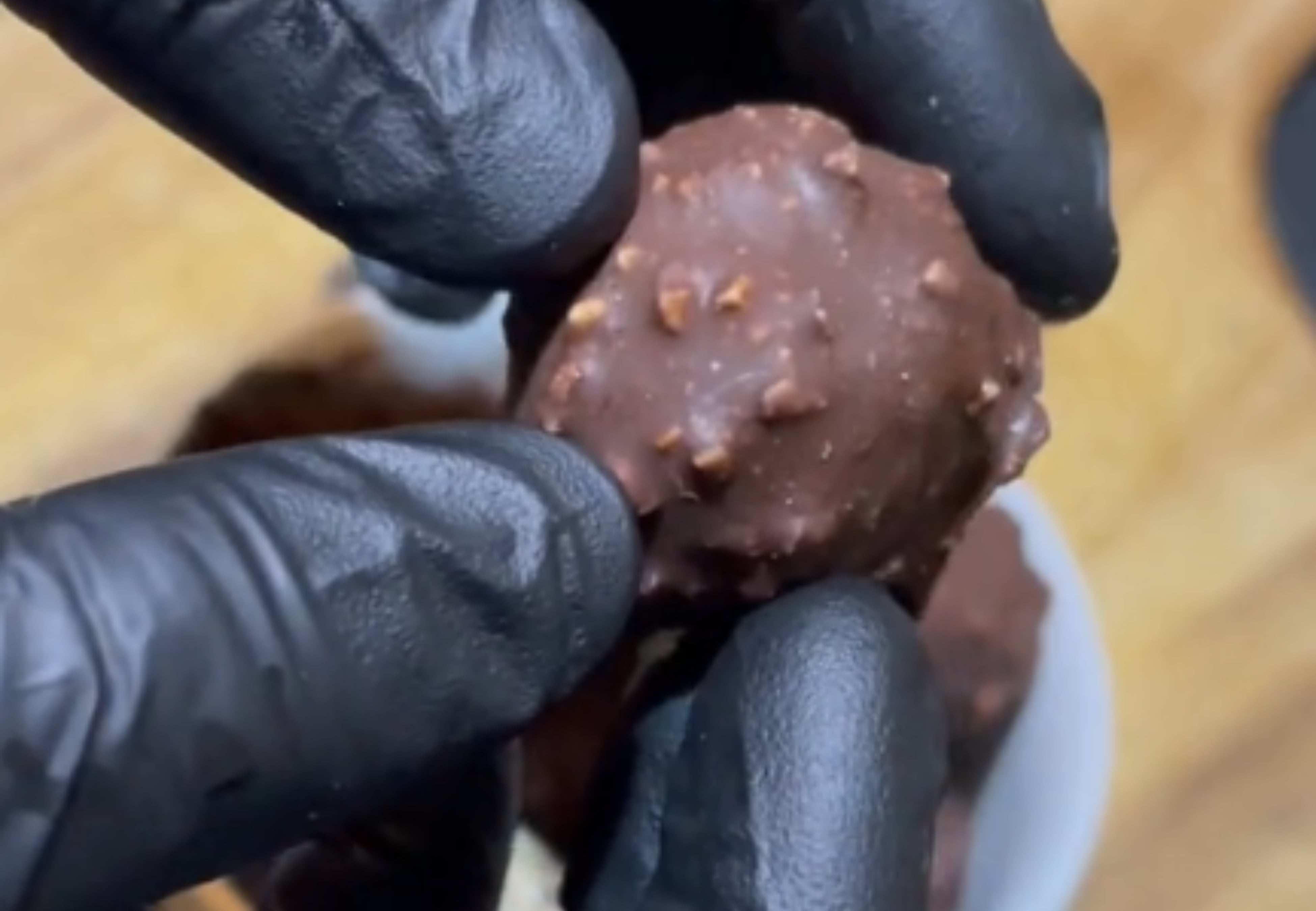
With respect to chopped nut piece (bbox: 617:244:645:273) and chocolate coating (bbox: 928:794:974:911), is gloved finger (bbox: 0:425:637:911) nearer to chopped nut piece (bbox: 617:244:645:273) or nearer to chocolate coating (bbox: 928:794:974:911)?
chopped nut piece (bbox: 617:244:645:273)

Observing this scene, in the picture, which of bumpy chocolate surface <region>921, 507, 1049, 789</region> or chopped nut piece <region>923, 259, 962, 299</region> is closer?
chopped nut piece <region>923, 259, 962, 299</region>

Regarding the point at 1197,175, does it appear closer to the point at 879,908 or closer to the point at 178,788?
the point at 879,908

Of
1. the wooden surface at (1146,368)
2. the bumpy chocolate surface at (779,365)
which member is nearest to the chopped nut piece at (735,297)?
the bumpy chocolate surface at (779,365)

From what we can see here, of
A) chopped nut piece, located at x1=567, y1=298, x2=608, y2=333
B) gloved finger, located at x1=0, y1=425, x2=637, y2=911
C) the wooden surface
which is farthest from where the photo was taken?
the wooden surface

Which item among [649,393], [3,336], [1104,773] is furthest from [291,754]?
[3,336]

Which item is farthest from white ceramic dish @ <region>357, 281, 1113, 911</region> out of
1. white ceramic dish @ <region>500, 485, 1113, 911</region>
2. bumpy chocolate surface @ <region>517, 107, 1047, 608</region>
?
bumpy chocolate surface @ <region>517, 107, 1047, 608</region>
